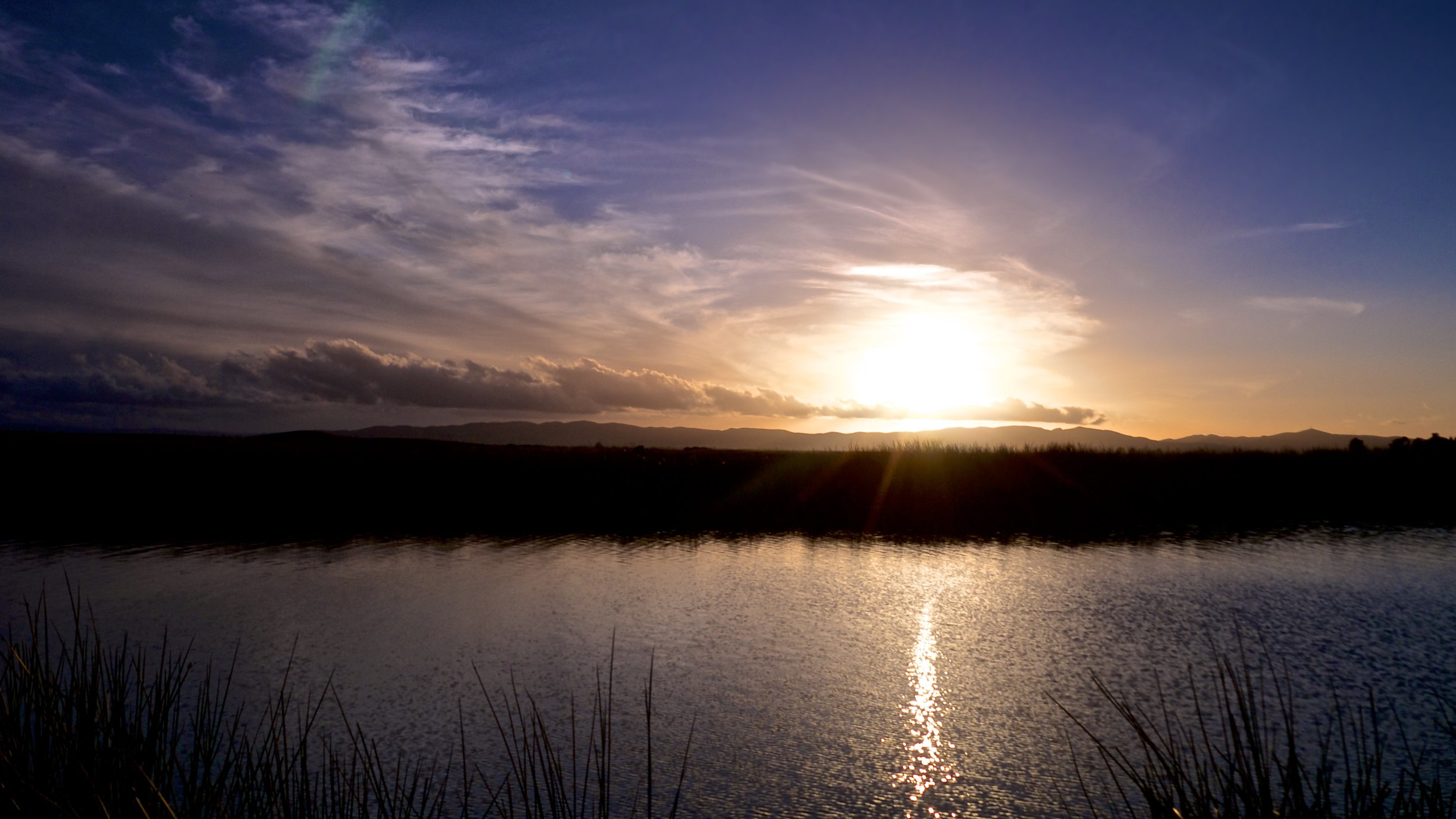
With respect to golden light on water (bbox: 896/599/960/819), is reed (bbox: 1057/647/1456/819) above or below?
above

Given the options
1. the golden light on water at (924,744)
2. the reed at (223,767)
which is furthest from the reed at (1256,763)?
the reed at (223,767)

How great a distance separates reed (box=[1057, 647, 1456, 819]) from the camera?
3.32 metres

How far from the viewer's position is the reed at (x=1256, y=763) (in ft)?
10.9

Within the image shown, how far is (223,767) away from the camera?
4.48 metres

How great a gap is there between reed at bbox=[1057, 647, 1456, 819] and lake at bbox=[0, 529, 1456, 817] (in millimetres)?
274

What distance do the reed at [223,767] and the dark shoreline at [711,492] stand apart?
1183 centimetres

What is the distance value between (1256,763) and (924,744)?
9.92ft

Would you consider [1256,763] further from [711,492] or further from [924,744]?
[711,492]

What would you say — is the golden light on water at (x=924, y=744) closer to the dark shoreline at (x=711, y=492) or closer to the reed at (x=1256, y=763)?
the reed at (x=1256, y=763)

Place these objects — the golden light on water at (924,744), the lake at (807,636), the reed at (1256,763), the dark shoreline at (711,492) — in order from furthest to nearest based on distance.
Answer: the dark shoreline at (711,492), the lake at (807,636), the golden light on water at (924,744), the reed at (1256,763)

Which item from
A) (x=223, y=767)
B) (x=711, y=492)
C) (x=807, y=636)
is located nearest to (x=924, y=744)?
(x=807, y=636)

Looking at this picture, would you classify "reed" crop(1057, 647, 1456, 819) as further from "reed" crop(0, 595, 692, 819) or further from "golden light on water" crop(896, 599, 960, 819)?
"reed" crop(0, 595, 692, 819)

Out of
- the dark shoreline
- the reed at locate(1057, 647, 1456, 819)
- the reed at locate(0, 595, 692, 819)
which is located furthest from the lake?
the dark shoreline

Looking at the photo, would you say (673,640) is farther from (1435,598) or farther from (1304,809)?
(1435,598)
